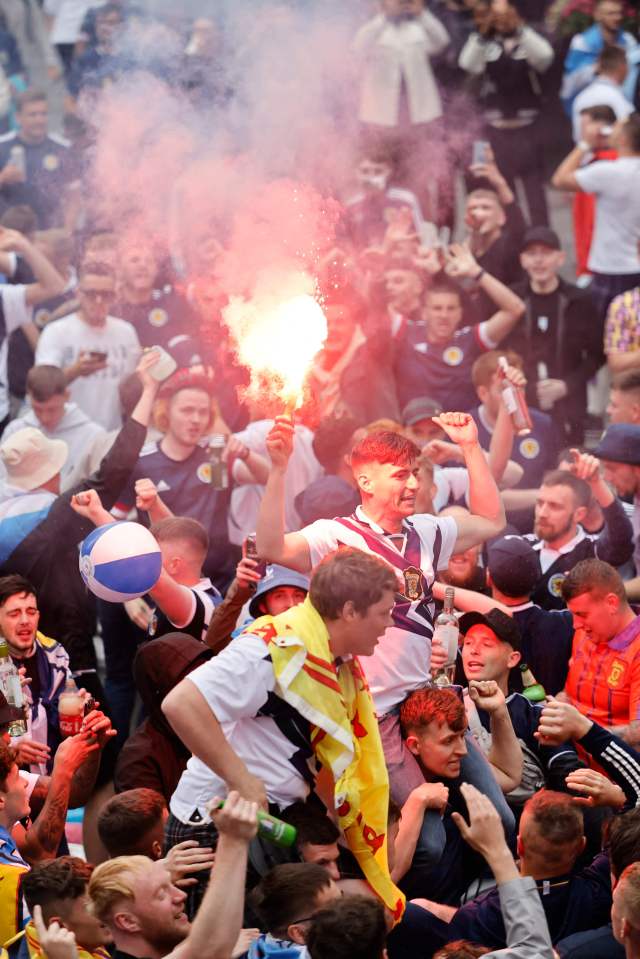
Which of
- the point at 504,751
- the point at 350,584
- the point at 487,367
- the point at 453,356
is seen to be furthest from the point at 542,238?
the point at 350,584

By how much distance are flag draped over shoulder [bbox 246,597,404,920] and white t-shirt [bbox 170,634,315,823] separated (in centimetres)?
5

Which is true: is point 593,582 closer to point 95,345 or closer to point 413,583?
point 413,583

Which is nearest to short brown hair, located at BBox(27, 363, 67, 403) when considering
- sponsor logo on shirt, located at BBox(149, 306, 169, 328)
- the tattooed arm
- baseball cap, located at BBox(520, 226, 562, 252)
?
sponsor logo on shirt, located at BBox(149, 306, 169, 328)

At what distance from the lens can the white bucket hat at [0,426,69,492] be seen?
281 inches

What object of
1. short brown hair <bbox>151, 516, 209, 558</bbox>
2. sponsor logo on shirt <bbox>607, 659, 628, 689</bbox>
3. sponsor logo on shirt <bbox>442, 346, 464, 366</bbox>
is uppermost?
short brown hair <bbox>151, 516, 209, 558</bbox>

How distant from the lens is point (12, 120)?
12.2 meters

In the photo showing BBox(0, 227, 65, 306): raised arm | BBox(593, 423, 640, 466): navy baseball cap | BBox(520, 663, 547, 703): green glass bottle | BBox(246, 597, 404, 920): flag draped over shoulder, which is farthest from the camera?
BBox(0, 227, 65, 306): raised arm

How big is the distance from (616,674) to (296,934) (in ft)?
7.53

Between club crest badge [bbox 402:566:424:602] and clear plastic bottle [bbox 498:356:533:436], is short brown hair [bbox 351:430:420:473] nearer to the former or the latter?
club crest badge [bbox 402:566:424:602]

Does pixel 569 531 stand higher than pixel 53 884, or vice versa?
pixel 53 884

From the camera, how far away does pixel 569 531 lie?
22.7 feet

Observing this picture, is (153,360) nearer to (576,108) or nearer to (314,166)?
(314,166)

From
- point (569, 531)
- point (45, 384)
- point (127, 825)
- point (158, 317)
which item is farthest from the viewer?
point (158, 317)

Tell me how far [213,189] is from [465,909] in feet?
19.4
